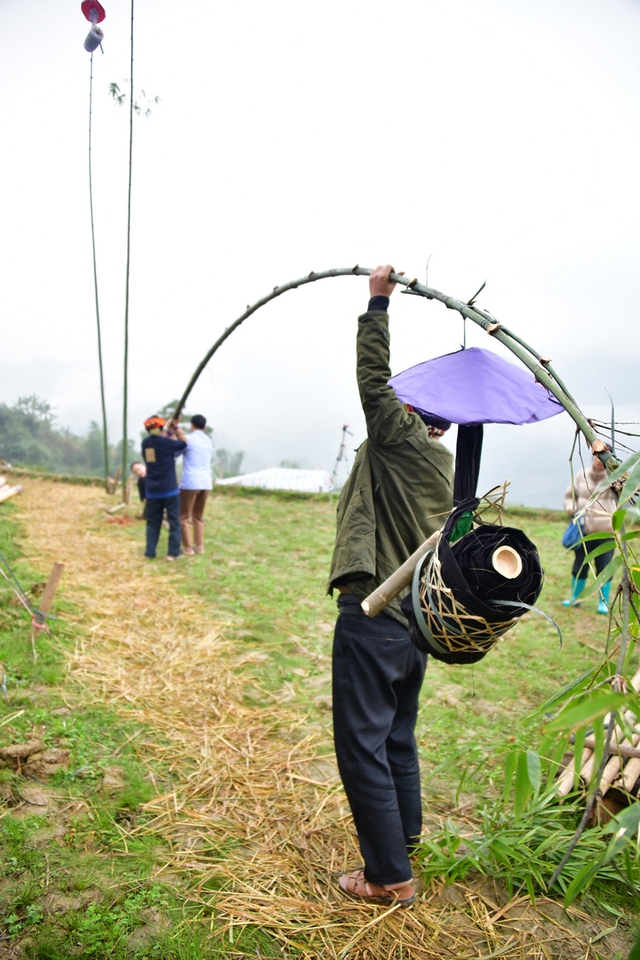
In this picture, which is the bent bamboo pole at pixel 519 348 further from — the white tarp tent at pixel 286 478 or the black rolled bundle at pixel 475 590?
the white tarp tent at pixel 286 478

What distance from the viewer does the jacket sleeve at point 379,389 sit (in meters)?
2.16

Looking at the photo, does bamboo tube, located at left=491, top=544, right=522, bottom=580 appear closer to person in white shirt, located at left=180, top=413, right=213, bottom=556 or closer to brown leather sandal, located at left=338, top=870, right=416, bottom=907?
brown leather sandal, located at left=338, top=870, right=416, bottom=907

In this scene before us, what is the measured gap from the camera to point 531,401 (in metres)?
2.04

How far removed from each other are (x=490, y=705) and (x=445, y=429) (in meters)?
2.36

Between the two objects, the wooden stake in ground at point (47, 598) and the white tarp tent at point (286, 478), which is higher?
the white tarp tent at point (286, 478)

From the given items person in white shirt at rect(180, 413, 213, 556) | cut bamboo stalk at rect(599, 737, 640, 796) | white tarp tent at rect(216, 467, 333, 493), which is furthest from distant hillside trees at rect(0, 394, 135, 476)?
cut bamboo stalk at rect(599, 737, 640, 796)

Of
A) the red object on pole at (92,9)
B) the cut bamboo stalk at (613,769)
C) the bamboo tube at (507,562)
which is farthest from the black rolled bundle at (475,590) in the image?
the red object on pole at (92,9)

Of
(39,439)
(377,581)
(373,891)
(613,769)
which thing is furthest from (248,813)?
(39,439)

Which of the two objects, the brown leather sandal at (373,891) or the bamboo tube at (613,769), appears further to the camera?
the bamboo tube at (613,769)

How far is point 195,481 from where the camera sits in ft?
24.4

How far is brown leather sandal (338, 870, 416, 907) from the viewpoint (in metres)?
2.22

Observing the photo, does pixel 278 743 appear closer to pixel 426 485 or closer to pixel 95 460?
pixel 426 485

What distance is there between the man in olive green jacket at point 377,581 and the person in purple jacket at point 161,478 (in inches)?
205

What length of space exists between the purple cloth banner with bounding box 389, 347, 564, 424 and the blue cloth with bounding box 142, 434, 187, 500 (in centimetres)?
536
